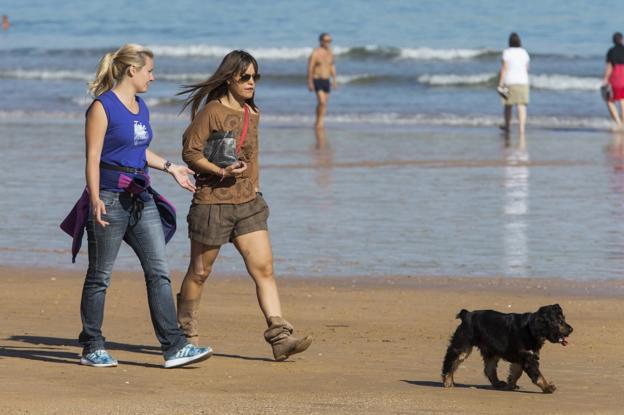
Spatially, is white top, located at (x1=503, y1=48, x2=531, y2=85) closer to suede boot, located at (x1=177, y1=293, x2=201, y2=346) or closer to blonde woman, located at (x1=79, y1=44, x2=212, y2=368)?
suede boot, located at (x1=177, y1=293, x2=201, y2=346)

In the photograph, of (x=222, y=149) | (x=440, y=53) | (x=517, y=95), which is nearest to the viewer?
(x=222, y=149)

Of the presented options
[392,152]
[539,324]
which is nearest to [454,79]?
[392,152]

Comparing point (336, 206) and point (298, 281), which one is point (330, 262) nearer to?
point (298, 281)

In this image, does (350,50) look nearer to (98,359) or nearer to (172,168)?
(172,168)

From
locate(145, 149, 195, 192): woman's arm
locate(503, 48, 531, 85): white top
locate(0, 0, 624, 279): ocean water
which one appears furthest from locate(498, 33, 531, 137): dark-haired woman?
locate(145, 149, 195, 192): woman's arm

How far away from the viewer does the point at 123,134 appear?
6.21 m

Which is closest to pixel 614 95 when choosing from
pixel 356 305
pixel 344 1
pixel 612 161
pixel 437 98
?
pixel 612 161

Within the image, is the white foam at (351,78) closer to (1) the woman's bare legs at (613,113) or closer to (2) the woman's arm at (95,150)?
(1) the woman's bare legs at (613,113)

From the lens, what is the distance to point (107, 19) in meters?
57.2

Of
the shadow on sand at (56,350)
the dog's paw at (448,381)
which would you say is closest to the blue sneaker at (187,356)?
the shadow on sand at (56,350)

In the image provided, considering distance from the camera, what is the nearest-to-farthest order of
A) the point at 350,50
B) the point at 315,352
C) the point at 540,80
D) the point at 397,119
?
the point at 315,352
the point at 397,119
the point at 540,80
the point at 350,50

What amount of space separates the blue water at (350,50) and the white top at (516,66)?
2.31 m

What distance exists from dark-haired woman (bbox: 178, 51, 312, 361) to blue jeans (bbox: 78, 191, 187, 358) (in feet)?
0.93

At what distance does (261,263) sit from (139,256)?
2.10 ft
